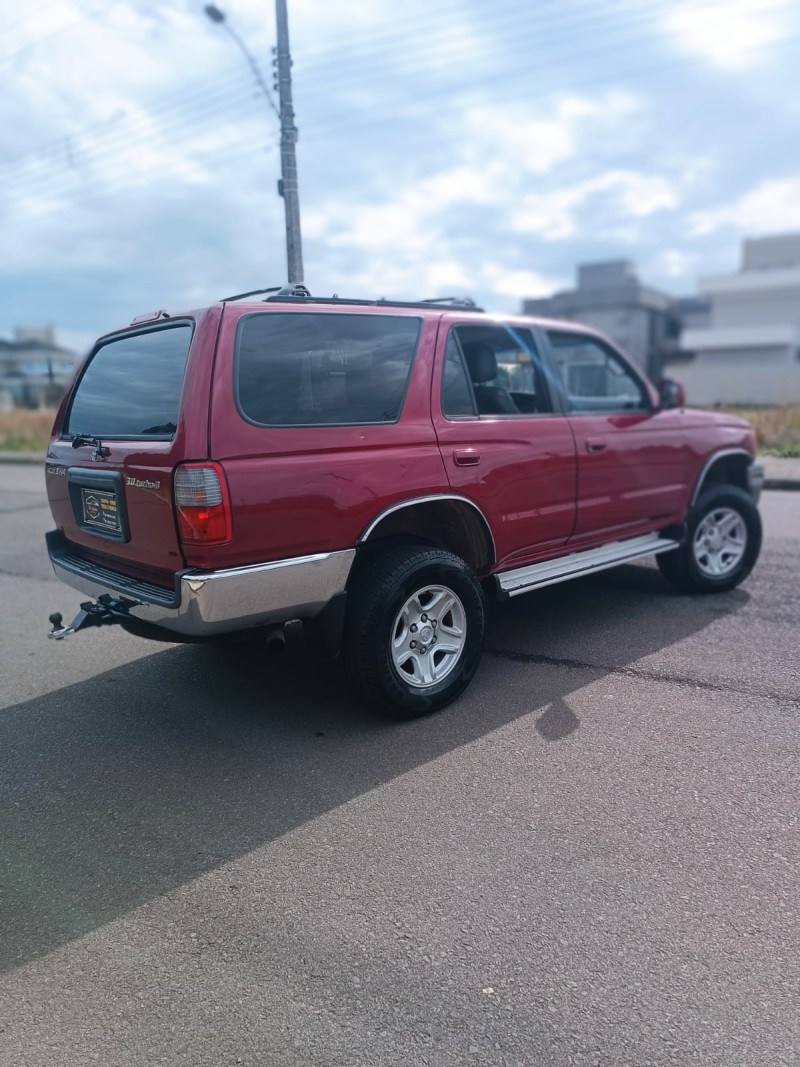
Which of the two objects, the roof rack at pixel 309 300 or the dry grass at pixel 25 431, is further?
the dry grass at pixel 25 431

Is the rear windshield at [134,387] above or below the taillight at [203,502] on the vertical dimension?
above

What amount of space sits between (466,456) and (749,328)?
54.2 meters

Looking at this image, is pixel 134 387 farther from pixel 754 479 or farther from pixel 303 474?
pixel 754 479

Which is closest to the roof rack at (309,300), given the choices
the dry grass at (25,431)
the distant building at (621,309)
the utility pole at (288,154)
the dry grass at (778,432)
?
the utility pole at (288,154)

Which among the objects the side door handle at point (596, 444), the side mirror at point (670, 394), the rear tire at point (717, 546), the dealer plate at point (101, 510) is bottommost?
the rear tire at point (717, 546)

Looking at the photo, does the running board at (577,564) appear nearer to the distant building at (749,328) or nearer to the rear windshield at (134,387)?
the rear windshield at (134,387)

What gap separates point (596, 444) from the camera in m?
4.96

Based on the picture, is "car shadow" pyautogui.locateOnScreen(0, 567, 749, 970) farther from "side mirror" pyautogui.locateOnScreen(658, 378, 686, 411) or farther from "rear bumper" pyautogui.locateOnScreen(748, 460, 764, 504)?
"side mirror" pyautogui.locateOnScreen(658, 378, 686, 411)

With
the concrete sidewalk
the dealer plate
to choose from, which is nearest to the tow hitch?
the dealer plate

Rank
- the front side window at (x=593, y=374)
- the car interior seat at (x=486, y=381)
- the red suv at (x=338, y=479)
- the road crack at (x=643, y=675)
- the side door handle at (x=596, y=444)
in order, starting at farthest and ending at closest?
1. the front side window at (x=593, y=374)
2. the side door handle at (x=596, y=444)
3. the car interior seat at (x=486, y=381)
4. the road crack at (x=643, y=675)
5. the red suv at (x=338, y=479)

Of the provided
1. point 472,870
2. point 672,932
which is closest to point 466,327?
point 472,870

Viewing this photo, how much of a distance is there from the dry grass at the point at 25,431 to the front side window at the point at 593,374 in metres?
21.3

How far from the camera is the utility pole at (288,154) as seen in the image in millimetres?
8367

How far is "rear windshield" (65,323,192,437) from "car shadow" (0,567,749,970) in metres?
1.46
